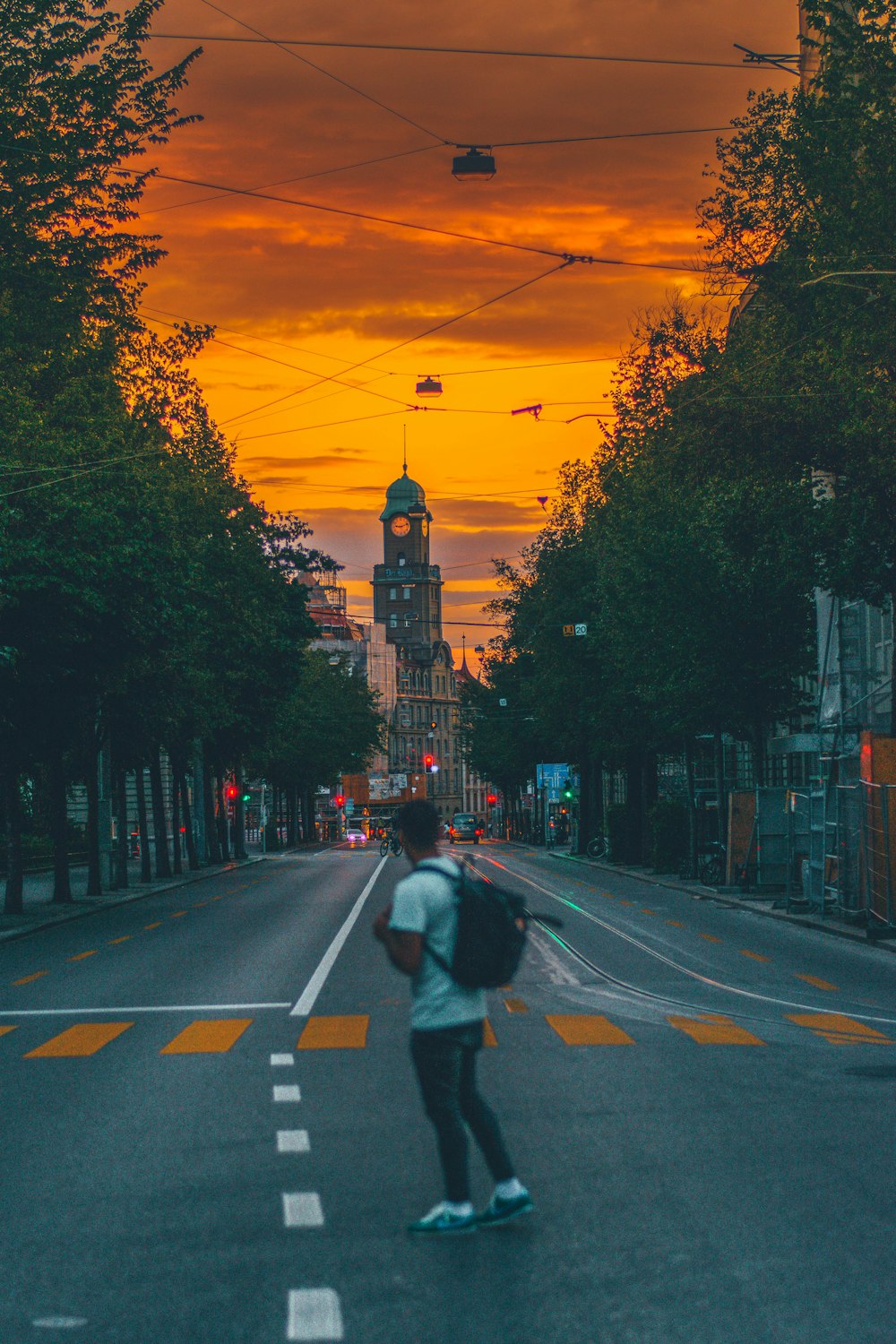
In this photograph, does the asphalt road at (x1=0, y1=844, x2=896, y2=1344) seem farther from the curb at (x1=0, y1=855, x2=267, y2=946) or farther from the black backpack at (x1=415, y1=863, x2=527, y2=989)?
the curb at (x1=0, y1=855, x2=267, y2=946)

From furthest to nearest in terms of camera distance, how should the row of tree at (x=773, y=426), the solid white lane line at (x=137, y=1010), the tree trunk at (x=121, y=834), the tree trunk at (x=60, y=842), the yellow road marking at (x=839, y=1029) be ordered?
the tree trunk at (x=121, y=834)
the tree trunk at (x=60, y=842)
the row of tree at (x=773, y=426)
the solid white lane line at (x=137, y=1010)
the yellow road marking at (x=839, y=1029)

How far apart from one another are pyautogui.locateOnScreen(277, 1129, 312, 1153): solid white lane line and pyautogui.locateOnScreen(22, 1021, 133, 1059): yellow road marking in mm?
3683

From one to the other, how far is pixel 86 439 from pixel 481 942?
2185 centimetres

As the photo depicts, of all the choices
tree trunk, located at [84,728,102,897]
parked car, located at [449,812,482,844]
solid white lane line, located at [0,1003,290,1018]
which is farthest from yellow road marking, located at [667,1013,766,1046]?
parked car, located at [449,812,482,844]

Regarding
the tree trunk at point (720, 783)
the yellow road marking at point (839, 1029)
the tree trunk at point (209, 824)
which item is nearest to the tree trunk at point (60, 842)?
the tree trunk at point (720, 783)

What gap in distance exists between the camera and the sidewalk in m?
24.0

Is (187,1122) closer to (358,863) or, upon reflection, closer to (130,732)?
(130,732)

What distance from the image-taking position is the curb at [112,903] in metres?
26.9

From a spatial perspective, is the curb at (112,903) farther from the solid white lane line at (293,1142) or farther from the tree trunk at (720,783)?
the solid white lane line at (293,1142)

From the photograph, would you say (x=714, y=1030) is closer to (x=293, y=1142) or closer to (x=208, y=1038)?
(x=208, y=1038)

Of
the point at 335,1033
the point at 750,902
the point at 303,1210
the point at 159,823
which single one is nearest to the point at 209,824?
the point at 159,823

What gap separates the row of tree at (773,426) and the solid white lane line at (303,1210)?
1465 centimetres

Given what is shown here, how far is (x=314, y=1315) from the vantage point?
589 cm

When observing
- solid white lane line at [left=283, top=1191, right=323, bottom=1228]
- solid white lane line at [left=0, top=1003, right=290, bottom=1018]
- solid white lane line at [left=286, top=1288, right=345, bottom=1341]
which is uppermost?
solid white lane line at [left=286, top=1288, right=345, bottom=1341]
